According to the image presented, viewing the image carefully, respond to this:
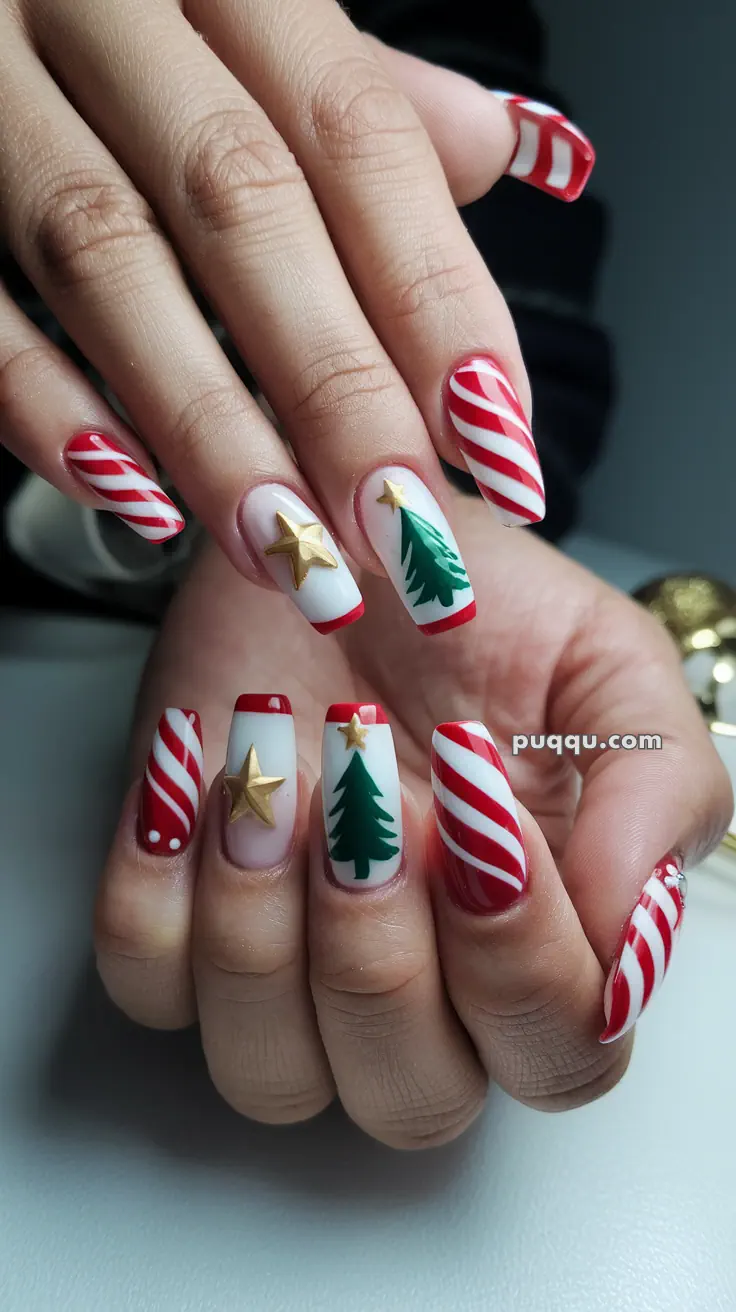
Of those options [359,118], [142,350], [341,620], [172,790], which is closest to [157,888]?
[172,790]

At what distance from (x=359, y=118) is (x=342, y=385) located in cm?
16

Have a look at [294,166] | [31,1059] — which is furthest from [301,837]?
[294,166]

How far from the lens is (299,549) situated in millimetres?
473

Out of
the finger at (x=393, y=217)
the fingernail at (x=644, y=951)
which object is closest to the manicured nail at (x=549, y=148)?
the finger at (x=393, y=217)

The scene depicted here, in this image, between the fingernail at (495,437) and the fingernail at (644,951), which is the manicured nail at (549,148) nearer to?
the fingernail at (495,437)

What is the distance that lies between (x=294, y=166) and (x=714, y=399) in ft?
2.72

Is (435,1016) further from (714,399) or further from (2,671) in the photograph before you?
(714,399)

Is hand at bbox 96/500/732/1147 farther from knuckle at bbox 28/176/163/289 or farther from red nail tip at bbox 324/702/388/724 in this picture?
knuckle at bbox 28/176/163/289

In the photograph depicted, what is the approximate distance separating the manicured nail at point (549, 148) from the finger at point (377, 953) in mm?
374

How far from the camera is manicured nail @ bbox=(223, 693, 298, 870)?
18.6 inches

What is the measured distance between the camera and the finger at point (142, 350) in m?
0.48

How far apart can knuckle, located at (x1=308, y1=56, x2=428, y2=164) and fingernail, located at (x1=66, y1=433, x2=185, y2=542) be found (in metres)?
0.19

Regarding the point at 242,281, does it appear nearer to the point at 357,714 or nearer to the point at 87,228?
the point at 87,228

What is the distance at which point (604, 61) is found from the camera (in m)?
1.18
